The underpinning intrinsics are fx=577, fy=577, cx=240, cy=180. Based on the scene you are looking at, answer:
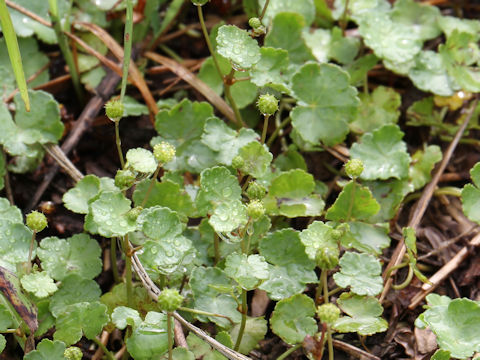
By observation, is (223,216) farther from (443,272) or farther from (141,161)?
(443,272)

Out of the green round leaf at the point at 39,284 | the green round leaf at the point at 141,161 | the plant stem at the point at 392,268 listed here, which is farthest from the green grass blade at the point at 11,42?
the plant stem at the point at 392,268

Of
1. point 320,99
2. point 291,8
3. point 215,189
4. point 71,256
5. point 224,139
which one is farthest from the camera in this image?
point 291,8

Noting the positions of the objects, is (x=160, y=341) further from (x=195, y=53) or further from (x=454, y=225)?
(x=195, y=53)

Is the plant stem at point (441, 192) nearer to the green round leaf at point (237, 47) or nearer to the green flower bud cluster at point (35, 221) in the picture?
the green round leaf at point (237, 47)

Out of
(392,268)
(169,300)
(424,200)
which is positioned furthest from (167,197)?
(424,200)

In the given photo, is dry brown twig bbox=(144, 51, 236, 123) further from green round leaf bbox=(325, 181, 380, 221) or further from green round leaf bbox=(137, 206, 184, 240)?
green round leaf bbox=(137, 206, 184, 240)

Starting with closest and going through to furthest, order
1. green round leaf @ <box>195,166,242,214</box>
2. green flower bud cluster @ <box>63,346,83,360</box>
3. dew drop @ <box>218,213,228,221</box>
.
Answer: green flower bud cluster @ <box>63,346,83,360</box>
dew drop @ <box>218,213,228,221</box>
green round leaf @ <box>195,166,242,214</box>

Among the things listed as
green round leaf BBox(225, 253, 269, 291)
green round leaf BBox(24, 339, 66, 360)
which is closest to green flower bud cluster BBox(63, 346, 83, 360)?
green round leaf BBox(24, 339, 66, 360)

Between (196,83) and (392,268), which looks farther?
(196,83)

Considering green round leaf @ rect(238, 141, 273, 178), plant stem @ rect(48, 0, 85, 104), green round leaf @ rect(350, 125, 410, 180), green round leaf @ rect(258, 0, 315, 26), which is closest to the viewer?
green round leaf @ rect(238, 141, 273, 178)

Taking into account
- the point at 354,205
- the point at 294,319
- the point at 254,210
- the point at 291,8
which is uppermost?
the point at 291,8
